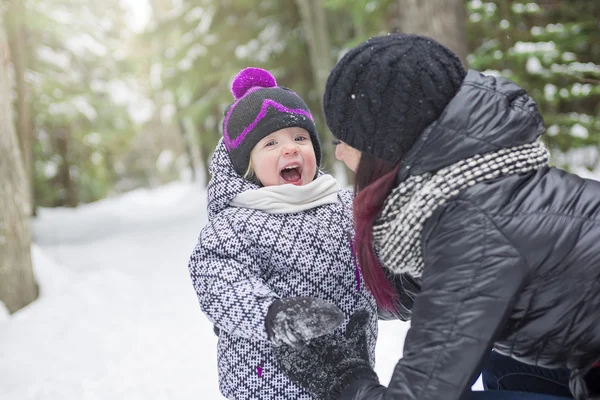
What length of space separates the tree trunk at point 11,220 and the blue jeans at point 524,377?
16.1ft

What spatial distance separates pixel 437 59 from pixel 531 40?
5.48 m

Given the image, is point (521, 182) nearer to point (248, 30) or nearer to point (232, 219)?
point (232, 219)

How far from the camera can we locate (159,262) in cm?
798

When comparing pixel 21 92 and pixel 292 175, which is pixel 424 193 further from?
pixel 21 92

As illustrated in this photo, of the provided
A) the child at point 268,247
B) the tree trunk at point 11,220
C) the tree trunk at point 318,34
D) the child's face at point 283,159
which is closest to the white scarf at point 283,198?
the child at point 268,247

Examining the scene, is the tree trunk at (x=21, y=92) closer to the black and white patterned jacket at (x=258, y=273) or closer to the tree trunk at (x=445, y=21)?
the tree trunk at (x=445, y=21)

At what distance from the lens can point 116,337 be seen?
4.75m

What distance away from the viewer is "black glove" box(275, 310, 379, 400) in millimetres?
1634

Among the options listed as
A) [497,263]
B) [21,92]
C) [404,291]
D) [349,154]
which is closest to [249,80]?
[349,154]

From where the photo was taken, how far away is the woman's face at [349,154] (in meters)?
1.64

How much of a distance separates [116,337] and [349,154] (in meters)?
3.83

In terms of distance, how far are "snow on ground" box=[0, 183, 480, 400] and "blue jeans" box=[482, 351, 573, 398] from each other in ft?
3.88

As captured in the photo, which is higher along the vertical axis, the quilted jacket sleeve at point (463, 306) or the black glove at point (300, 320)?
the quilted jacket sleeve at point (463, 306)

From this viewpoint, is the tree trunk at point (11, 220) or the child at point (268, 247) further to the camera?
the tree trunk at point (11, 220)
